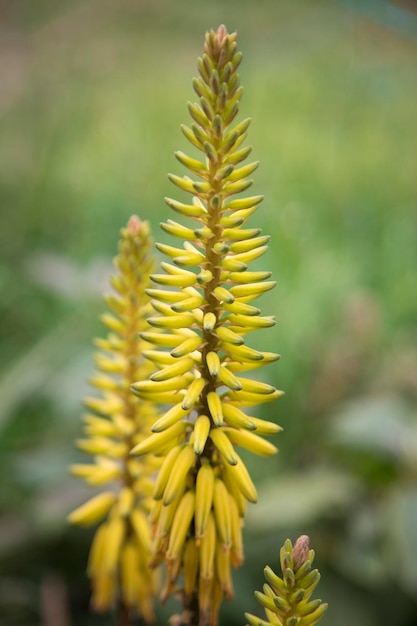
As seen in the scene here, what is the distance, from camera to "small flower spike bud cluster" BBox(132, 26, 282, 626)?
Answer: 93cm

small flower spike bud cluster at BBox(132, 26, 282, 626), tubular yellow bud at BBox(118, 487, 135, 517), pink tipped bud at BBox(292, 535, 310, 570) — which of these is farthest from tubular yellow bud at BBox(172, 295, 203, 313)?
tubular yellow bud at BBox(118, 487, 135, 517)

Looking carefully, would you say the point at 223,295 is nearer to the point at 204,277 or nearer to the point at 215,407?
the point at 204,277

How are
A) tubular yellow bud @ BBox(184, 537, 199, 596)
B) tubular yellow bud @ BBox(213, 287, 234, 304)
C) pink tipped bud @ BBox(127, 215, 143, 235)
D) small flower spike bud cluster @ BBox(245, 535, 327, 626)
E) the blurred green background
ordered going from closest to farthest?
small flower spike bud cluster @ BBox(245, 535, 327, 626) → tubular yellow bud @ BBox(213, 287, 234, 304) → tubular yellow bud @ BBox(184, 537, 199, 596) → pink tipped bud @ BBox(127, 215, 143, 235) → the blurred green background

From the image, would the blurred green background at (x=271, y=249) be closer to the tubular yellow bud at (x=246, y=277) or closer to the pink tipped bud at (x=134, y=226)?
the pink tipped bud at (x=134, y=226)

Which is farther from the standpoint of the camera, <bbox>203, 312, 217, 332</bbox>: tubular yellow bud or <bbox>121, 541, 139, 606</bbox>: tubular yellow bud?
<bbox>121, 541, 139, 606</bbox>: tubular yellow bud

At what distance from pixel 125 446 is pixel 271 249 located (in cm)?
282

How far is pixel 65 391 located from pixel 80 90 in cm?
422

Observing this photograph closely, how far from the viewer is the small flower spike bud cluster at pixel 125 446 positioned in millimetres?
1193

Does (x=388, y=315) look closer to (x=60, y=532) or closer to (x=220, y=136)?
A: (x=60, y=532)

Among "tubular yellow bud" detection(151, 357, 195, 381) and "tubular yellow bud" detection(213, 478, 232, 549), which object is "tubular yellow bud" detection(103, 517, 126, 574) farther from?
"tubular yellow bud" detection(151, 357, 195, 381)

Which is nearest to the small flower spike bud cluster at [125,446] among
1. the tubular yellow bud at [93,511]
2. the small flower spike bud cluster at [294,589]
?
the tubular yellow bud at [93,511]

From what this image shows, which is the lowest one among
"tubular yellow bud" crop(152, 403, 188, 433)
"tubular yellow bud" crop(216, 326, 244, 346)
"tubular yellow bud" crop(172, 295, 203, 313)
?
"tubular yellow bud" crop(152, 403, 188, 433)

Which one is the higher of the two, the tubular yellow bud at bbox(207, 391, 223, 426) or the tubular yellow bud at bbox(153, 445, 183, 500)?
the tubular yellow bud at bbox(207, 391, 223, 426)

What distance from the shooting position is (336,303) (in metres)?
3.74
